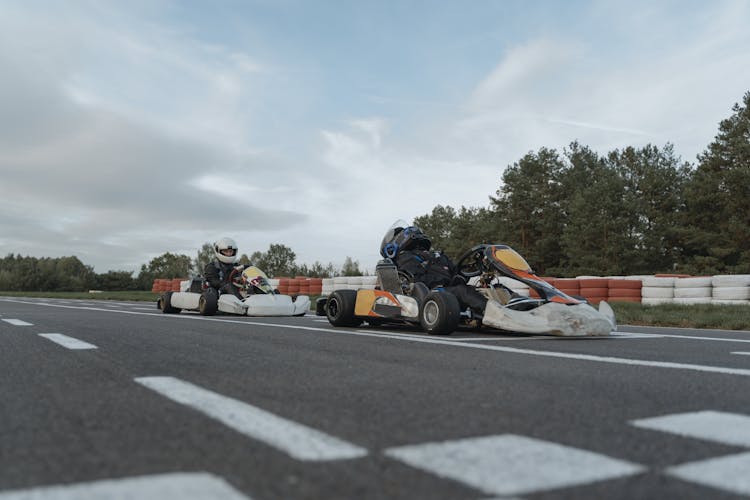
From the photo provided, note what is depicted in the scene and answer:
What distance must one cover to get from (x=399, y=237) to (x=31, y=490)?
315 inches

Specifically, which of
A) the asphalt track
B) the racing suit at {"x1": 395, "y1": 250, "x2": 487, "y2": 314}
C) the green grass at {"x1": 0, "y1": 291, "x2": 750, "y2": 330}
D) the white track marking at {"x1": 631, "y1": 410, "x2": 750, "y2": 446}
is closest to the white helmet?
the racing suit at {"x1": 395, "y1": 250, "x2": 487, "y2": 314}

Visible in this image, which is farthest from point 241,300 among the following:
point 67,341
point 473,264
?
point 67,341

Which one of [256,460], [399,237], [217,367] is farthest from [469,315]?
[256,460]

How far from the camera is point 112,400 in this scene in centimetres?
350

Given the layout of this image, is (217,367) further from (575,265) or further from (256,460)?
(575,265)

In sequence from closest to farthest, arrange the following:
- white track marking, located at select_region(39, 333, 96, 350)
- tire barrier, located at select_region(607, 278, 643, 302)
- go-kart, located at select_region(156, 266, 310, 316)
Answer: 1. white track marking, located at select_region(39, 333, 96, 350)
2. go-kart, located at select_region(156, 266, 310, 316)
3. tire barrier, located at select_region(607, 278, 643, 302)

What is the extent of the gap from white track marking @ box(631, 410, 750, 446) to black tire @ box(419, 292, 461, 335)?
4.97 metres

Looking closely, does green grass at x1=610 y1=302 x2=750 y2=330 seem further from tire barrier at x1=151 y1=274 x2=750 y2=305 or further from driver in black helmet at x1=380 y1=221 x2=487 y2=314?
driver in black helmet at x1=380 y1=221 x2=487 y2=314

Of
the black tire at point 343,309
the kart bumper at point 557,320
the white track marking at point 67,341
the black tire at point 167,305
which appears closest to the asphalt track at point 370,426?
the white track marking at point 67,341

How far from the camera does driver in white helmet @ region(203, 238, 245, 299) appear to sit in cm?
1524

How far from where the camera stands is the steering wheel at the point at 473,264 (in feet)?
29.7

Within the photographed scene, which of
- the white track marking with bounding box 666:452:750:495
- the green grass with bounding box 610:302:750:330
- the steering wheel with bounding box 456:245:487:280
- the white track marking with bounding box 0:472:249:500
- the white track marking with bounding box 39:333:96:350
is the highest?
the steering wheel with bounding box 456:245:487:280

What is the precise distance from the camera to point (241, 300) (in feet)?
46.7

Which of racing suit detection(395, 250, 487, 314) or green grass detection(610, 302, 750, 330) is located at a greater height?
racing suit detection(395, 250, 487, 314)
